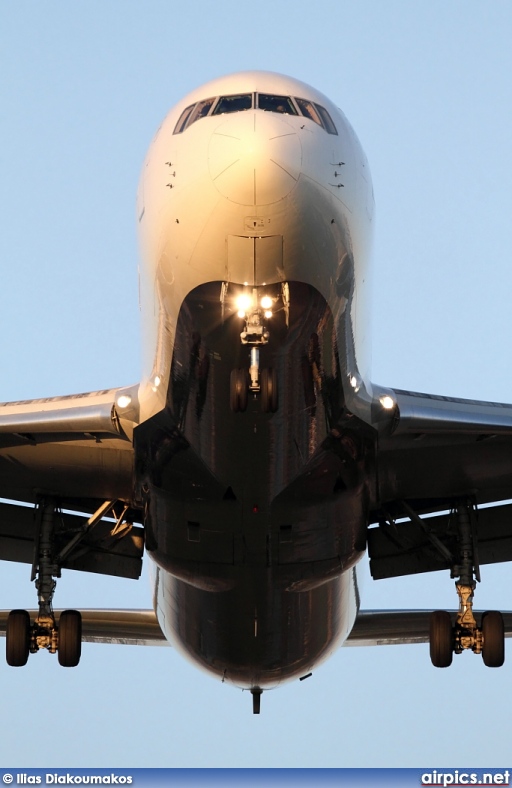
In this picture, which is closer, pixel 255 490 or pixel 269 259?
pixel 269 259

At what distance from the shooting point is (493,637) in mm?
24391

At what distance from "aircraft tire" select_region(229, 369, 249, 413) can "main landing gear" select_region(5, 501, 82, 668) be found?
706cm

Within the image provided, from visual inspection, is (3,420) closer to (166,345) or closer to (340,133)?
(166,345)

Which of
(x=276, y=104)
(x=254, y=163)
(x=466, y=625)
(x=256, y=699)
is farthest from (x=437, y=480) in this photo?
(x=254, y=163)

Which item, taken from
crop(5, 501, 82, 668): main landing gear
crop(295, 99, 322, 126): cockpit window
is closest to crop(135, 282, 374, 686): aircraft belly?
crop(5, 501, 82, 668): main landing gear

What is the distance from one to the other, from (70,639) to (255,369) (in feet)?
27.3

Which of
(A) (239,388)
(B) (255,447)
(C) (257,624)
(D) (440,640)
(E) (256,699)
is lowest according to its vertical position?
(E) (256,699)

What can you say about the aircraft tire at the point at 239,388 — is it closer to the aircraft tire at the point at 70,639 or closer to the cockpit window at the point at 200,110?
the cockpit window at the point at 200,110

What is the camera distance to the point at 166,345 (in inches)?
752

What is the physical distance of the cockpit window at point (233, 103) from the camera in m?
18.0

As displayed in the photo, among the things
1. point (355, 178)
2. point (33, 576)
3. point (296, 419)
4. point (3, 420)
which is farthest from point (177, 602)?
point (355, 178)

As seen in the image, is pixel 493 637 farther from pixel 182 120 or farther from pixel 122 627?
pixel 182 120

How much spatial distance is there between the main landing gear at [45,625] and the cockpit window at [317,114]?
30.8ft

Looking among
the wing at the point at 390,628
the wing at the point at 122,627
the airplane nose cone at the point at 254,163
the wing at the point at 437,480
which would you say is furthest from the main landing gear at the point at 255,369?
the wing at the point at 390,628
